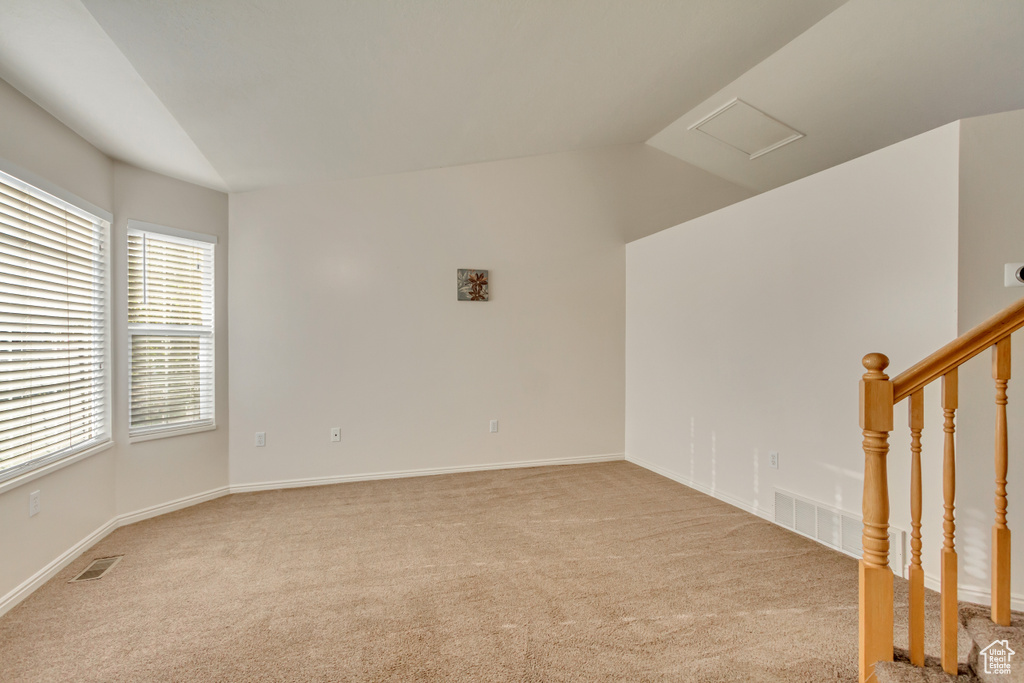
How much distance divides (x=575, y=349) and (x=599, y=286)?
676 millimetres

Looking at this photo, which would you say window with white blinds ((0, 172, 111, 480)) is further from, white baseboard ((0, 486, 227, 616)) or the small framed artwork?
the small framed artwork

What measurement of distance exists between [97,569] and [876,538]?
11.7ft

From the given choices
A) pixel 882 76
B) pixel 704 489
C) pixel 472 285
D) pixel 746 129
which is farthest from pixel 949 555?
pixel 746 129

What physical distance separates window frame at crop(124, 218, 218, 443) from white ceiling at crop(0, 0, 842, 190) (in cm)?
42

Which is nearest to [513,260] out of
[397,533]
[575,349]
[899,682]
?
[575,349]

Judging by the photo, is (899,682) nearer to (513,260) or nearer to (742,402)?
(742,402)

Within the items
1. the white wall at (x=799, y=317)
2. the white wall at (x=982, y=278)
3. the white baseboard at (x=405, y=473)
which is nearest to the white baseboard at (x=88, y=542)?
the white baseboard at (x=405, y=473)

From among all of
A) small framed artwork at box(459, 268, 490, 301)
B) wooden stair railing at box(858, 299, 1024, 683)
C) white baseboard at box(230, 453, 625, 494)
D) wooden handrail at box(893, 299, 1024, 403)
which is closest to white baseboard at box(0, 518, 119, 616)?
white baseboard at box(230, 453, 625, 494)

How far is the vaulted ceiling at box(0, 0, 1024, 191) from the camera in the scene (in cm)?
220

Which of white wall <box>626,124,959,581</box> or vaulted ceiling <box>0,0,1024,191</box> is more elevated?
vaulted ceiling <box>0,0,1024,191</box>

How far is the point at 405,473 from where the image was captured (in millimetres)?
4426

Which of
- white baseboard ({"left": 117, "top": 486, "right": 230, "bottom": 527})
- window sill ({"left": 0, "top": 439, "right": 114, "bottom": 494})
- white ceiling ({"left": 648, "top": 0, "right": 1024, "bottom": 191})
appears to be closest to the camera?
window sill ({"left": 0, "top": 439, "right": 114, "bottom": 494})

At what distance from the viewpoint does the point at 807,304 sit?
305 centimetres

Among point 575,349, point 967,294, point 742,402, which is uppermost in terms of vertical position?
point 967,294
